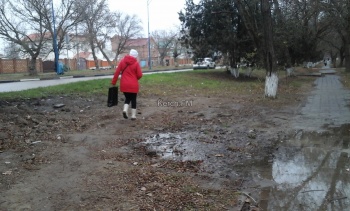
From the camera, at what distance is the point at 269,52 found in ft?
38.0

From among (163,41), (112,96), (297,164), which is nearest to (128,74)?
(112,96)

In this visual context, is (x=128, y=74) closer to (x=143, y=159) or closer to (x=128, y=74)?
(x=128, y=74)

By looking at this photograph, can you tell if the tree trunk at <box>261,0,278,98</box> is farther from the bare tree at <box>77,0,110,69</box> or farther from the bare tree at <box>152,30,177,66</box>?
the bare tree at <box>152,30,177,66</box>

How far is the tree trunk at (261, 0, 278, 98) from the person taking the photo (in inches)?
449

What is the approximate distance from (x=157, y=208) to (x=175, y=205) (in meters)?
0.20

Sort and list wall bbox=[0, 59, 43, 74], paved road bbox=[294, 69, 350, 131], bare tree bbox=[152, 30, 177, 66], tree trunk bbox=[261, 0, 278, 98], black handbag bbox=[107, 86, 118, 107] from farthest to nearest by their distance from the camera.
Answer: bare tree bbox=[152, 30, 177, 66]
wall bbox=[0, 59, 43, 74]
tree trunk bbox=[261, 0, 278, 98]
black handbag bbox=[107, 86, 118, 107]
paved road bbox=[294, 69, 350, 131]

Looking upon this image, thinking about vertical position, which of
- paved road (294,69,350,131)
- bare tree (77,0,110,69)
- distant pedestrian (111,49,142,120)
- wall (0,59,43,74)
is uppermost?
bare tree (77,0,110,69)

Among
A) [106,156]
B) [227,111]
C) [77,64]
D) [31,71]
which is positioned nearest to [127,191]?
[106,156]

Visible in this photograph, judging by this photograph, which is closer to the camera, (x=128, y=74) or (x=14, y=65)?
(x=128, y=74)

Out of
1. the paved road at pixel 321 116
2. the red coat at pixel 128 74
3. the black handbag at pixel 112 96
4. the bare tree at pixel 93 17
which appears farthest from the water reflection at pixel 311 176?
the bare tree at pixel 93 17

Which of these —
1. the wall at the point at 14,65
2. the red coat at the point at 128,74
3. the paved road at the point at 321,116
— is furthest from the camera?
the wall at the point at 14,65

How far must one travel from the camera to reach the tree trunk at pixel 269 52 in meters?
11.4

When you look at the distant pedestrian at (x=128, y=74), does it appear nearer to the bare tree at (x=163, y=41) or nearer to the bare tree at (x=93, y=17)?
the bare tree at (x=93, y=17)

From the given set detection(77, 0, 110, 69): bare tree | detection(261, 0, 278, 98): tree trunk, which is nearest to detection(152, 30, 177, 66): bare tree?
detection(77, 0, 110, 69): bare tree
